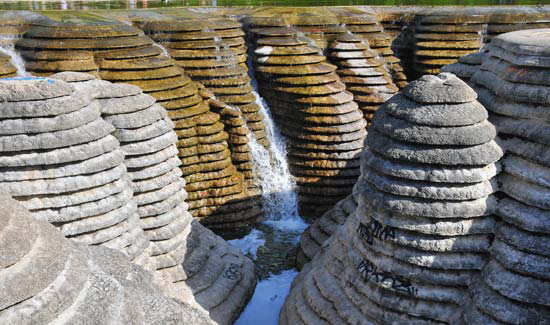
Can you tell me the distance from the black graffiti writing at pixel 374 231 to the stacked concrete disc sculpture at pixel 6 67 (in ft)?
32.3

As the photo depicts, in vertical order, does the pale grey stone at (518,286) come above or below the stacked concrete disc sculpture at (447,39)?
below

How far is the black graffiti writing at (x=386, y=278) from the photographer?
736 cm

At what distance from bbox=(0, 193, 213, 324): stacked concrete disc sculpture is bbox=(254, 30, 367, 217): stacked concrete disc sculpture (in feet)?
34.6

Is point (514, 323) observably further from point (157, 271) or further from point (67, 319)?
point (157, 271)

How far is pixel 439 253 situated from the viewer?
727 cm

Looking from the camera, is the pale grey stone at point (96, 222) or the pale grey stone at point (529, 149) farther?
the pale grey stone at point (96, 222)

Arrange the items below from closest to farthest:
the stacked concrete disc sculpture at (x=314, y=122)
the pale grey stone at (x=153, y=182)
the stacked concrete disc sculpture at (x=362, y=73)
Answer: the pale grey stone at (x=153, y=182)
the stacked concrete disc sculpture at (x=314, y=122)
the stacked concrete disc sculpture at (x=362, y=73)

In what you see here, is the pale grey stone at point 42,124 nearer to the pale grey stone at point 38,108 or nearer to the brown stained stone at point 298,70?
the pale grey stone at point 38,108

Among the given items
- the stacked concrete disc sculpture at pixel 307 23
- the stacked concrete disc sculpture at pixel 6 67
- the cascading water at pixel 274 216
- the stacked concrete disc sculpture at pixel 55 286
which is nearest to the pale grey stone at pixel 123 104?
the stacked concrete disc sculpture at pixel 55 286

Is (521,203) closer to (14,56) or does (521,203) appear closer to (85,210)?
(85,210)

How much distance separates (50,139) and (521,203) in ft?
21.4

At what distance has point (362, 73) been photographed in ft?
58.4

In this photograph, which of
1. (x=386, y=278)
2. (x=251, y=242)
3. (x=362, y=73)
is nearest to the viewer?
(x=386, y=278)

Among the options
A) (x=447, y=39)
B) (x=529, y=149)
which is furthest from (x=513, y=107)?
(x=447, y=39)
